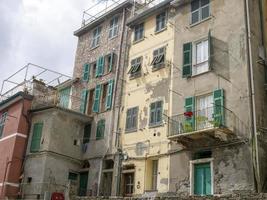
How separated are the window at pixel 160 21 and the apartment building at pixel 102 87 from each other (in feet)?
9.83

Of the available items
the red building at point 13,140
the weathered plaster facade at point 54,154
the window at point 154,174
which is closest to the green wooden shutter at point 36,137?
the weathered plaster facade at point 54,154

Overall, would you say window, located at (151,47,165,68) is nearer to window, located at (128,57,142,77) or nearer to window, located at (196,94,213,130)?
window, located at (128,57,142,77)

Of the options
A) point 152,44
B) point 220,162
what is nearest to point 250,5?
point 152,44

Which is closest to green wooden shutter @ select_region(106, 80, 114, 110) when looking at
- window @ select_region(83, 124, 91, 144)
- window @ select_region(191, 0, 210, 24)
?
window @ select_region(83, 124, 91, 144)

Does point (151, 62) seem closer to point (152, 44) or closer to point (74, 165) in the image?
point (152, 44)

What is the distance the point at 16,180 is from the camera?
25.8 meters

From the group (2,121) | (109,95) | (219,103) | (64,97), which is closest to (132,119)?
(109,95)

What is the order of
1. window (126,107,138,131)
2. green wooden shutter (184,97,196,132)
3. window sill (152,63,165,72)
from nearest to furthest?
green wooden shutter (184,97,196,132) → window sill (152,63,165,72) → window (126,107,138,131)

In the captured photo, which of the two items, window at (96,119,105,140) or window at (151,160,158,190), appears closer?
window at (151,160,158,190)

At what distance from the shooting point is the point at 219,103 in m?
20.0

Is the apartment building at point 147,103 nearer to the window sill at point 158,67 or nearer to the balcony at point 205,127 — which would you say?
the window sill at point 158,67

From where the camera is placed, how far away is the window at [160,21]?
2565cm

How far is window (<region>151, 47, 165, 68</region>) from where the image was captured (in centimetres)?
2452

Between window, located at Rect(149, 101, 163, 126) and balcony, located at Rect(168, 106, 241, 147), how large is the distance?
5.21 feet
